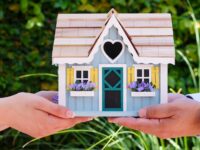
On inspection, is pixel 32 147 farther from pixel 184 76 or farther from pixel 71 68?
pixel 71 68

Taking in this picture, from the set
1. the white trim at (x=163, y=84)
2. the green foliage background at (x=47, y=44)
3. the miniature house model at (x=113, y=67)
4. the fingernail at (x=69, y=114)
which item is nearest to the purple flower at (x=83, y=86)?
the miniature house model at (x=113, y=67)

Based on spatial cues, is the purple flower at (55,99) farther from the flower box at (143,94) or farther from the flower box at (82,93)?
the flower box at (143,94)

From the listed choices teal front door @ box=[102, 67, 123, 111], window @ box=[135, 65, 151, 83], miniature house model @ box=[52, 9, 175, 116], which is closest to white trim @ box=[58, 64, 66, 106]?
miniature house model @ box=[52, 9, 175, 116]

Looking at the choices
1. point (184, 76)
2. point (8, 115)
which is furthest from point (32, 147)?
point (8, 115)

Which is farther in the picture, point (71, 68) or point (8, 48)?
point (8, 48)

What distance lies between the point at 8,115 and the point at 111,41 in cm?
42

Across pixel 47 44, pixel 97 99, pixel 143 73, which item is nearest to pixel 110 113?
pixel 97 99

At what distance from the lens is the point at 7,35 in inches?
146

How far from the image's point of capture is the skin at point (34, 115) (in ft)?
7.07

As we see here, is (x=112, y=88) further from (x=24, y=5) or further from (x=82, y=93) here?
(x=24, y=5)

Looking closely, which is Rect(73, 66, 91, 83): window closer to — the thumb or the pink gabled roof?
the pink gabled roof

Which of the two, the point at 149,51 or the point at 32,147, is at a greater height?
the point at 149,51

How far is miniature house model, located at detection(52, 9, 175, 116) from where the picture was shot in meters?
2.18

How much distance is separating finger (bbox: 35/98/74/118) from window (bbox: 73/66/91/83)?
0.41 ft
